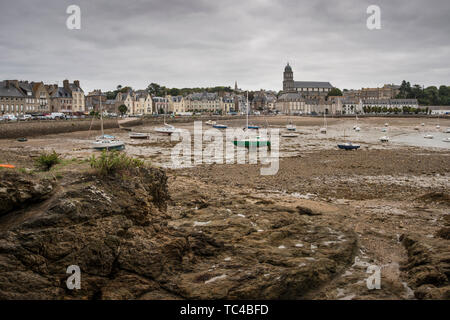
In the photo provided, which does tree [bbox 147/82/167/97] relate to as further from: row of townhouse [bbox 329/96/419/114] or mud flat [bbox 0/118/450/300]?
mud flat [bbox 0/118/450/300]

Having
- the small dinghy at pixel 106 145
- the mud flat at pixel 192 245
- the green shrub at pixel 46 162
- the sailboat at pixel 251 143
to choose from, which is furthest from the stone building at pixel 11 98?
the mud flat at pixel 192 245

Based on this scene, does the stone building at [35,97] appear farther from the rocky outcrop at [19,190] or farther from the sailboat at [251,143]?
the rocky outcrop at [19,190]

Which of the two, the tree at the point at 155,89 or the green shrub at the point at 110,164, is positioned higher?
the tree at the point at 155,89

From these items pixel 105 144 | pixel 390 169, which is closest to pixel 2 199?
pixel 390 169

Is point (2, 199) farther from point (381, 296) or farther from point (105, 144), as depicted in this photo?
point (105, 144)

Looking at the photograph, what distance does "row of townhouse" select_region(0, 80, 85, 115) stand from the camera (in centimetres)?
7519

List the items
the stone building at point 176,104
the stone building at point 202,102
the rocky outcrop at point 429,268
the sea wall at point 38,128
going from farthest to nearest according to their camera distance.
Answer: the stone building at point 202,102 → the stone building at point 176,104 → the sea wall at point 38,128 → the rocky outcrop at point 429,268

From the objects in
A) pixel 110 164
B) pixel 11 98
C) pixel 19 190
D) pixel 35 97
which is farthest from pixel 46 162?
pixel 35 97

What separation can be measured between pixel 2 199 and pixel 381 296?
8.23 metres

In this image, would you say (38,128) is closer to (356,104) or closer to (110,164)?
(110,164)

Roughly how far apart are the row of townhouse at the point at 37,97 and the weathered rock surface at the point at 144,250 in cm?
7839

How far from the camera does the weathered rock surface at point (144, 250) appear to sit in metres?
6.56

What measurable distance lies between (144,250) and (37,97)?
9213cm

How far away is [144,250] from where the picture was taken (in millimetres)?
7832
